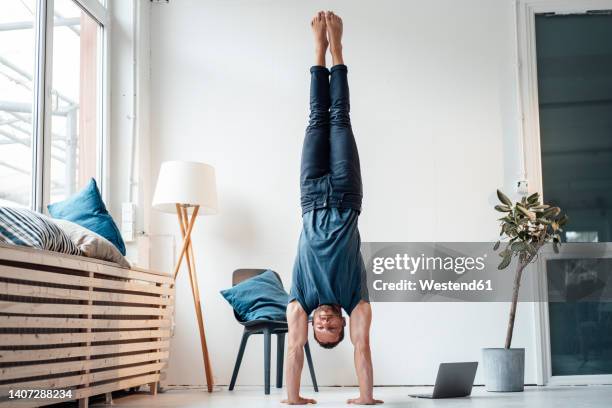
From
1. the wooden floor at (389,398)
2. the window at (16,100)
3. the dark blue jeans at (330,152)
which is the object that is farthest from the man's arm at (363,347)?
the window at (16,100)

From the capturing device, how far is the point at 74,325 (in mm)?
3361

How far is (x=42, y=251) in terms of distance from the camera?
121 inches

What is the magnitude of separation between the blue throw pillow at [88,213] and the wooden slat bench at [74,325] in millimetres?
317

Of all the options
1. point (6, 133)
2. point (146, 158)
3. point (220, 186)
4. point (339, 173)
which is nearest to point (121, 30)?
point (146, 158)

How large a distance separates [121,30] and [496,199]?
3.15 meters

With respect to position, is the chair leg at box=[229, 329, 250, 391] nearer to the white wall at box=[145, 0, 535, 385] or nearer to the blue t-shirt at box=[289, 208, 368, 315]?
the white wall at box=[145, 0, 535, 385]

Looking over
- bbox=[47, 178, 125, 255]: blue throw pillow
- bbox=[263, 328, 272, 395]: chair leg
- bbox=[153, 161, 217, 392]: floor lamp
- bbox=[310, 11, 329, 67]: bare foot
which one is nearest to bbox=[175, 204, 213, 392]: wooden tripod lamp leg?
bbox=[153, 161, 217, 392]: floor lamp

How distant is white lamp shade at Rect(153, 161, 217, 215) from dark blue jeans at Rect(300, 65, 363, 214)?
1338mm

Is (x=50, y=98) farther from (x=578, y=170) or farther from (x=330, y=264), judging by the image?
(x=578, y=170)

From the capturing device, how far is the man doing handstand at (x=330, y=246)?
149 inches

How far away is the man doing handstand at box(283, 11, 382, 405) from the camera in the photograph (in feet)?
12.4

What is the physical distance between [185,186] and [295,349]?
69.7 inches

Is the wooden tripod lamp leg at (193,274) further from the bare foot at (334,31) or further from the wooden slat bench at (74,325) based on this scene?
the bare foot at (334,31)

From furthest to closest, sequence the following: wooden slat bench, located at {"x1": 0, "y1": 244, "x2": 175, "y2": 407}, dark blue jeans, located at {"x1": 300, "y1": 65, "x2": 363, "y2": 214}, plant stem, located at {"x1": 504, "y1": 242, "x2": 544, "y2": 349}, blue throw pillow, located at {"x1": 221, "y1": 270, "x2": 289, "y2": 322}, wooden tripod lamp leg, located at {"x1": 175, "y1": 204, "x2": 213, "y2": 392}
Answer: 1. wooden tripod lamp leg, located at {"x1": 175, "y1": 204, "x2": 213, "y2": 392}
2. plant stem, located at {"x1": 504, "y1": 242, "x2": 544, "y2": 349}
3. blue throw pillow, located at {"x1": 221, "y1": 270, "x2": 289, "y2": 322}
4. dark blue jeans, located at {"x1": 300, "y1": 65, "x2": 363, "y2": 214}
5. wooden slat bench, located at {"x1": 0, "y1": 244, "x2": 175, "y2": 407}
